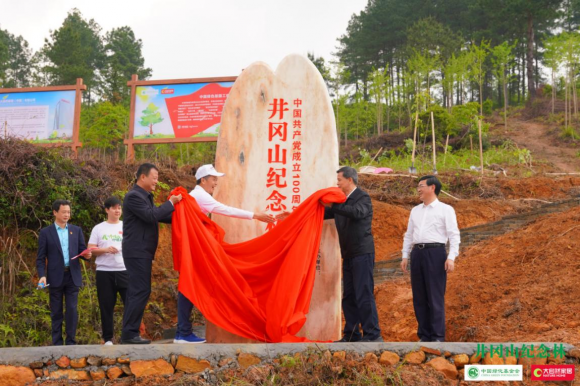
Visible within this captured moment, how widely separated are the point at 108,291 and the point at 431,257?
288cm

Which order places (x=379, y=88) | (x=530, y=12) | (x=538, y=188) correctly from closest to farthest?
(x=538, y=188), (x=379, y=88), (x=530, y=12)

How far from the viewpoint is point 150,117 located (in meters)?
10.3

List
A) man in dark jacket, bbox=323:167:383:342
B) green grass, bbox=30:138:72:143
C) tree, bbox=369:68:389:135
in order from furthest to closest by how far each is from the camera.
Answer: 1. tree, bbox=369:68:389:135
2. green grass, bbox=30:138:72:143
3. man in dark jacket, bbox=323:167:383:342

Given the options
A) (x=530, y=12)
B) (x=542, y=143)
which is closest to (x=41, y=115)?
(x=542, y=143)

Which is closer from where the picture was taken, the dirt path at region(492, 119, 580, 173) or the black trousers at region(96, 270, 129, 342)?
the black trousers at region(96, 270, 129, 342)

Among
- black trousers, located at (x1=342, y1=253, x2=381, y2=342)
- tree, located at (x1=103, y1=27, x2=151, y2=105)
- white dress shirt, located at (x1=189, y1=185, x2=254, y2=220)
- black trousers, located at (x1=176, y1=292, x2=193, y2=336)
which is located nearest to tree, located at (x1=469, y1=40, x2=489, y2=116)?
tree, located at (x1=103, y1=27, x2=151, y2=105)

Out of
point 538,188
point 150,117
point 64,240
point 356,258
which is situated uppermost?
point 150,117

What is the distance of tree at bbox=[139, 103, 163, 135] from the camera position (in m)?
10.3

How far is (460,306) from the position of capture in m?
6.63

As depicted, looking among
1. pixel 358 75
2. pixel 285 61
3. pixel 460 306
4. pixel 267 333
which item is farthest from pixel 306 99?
pixel 358 75

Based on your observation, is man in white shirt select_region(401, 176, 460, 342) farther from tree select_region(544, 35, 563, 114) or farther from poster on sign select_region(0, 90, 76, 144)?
tree select_region(544, 35, 563, 114)

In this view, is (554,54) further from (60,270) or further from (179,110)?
(60,270)

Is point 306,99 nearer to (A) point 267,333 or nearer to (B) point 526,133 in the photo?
(A) point 267,333

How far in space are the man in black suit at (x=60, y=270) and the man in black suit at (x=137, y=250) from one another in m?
0.67
